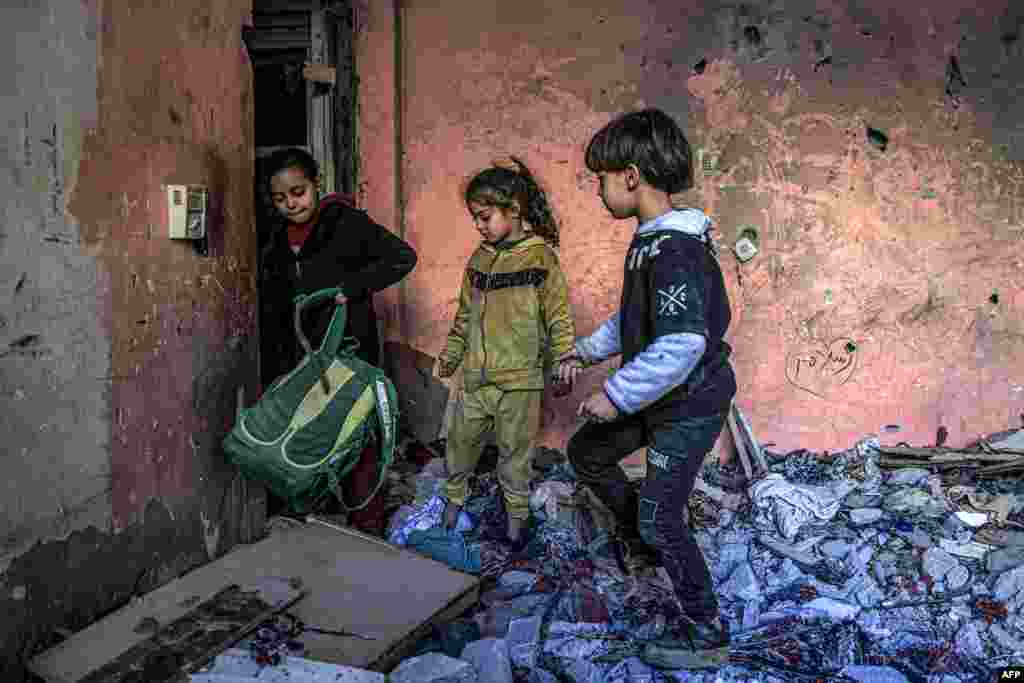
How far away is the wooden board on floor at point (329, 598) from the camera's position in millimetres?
2309

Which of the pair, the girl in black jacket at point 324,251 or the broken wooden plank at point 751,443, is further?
the broken wooden plank at point 751,443

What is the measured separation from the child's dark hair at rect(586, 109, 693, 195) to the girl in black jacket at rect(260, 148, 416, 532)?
1126 millimetres

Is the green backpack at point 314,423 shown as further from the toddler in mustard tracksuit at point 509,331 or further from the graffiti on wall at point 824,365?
the graffiti on wall at point 824,365

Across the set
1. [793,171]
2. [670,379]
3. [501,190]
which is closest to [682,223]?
[670,379]

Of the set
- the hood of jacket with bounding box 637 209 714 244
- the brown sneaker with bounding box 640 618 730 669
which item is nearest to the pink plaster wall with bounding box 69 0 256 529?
the hood of jacket with bounding box 637 209 714 244

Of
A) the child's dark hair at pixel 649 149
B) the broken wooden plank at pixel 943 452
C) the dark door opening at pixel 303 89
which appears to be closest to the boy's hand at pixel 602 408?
the child's dark hair at pixel 649 149

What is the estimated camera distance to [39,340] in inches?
84.2

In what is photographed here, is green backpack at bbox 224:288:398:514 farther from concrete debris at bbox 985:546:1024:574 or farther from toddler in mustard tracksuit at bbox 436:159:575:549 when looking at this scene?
concrete debris at bbox 985:546:1024:574

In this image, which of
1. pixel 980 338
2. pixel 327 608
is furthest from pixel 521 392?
pixel 980 338

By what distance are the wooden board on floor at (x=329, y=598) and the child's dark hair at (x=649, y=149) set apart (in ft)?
5.09

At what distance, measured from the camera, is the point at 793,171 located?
404cm

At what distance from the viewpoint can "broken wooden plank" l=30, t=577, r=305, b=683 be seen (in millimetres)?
2178

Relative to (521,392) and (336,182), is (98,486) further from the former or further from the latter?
(336,182)

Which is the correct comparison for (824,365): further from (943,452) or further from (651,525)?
(651,525)
